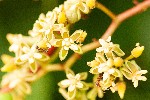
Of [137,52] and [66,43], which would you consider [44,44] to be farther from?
[137,52]

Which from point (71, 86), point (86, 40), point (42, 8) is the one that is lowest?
point (71, 86)

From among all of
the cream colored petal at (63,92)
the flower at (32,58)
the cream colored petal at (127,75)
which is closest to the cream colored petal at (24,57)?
the flower at (32,58)

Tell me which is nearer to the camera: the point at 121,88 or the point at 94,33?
the point at 121,88

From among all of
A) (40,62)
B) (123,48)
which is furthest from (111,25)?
(40,62)

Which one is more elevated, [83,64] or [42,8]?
[42,8]

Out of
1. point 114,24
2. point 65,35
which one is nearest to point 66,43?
point 65,35

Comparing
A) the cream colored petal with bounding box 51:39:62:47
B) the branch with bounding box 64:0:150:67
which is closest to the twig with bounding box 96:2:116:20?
the branch with bounding box 64:0:150:67

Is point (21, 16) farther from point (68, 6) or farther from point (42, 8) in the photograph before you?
point (68, 6)
